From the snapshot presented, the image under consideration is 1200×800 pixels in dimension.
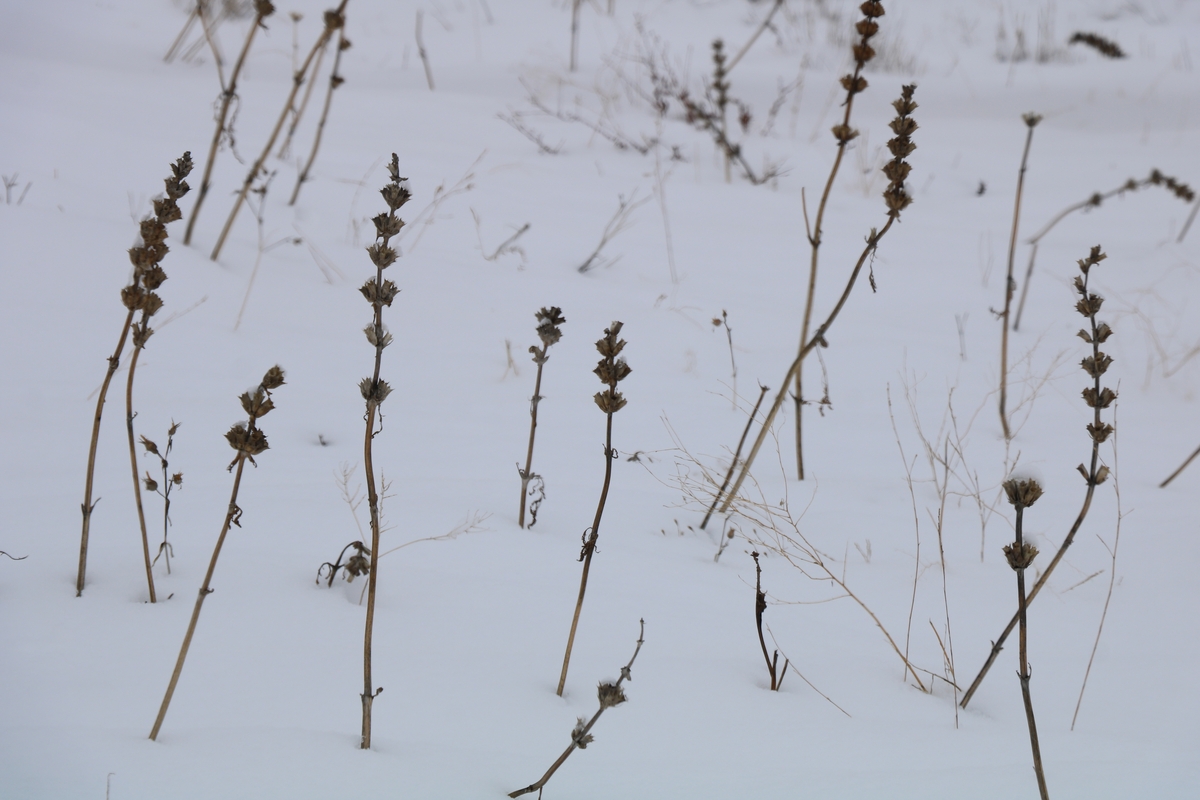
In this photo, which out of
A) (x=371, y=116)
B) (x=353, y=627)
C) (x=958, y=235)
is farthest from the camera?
(x=371, y=116)

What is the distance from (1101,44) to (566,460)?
6802 millimetres

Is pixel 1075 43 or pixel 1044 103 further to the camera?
pixel 1075 43

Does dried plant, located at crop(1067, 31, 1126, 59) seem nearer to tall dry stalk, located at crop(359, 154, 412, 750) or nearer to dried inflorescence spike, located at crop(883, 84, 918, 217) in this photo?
dried inflorescence spike, located at crop(883, 84, 918, 217)

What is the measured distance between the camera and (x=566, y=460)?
207 centimetres

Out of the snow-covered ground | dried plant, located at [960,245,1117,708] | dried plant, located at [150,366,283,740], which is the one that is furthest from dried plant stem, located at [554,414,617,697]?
dried plant, located at [960,245,1117,708]

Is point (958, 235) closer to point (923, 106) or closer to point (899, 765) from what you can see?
point (923, 106)

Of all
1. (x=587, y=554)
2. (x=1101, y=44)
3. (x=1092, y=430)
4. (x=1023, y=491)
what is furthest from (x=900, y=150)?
(x=1101, y=44)

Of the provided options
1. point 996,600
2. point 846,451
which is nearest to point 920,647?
point 996,600

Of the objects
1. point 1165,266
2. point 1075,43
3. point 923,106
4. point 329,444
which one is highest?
point 1075,43

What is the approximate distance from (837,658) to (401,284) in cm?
205

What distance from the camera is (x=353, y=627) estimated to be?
131 centimetres

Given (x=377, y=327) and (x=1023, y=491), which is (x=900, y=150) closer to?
(x=1023, y=491)

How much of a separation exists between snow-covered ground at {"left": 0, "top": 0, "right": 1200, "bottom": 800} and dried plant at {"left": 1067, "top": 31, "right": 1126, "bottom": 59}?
2.06 meters

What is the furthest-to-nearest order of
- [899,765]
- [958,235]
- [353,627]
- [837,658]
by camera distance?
1. [958,235]
2. [837,658]
3. [353,627]
4. [899,765]
